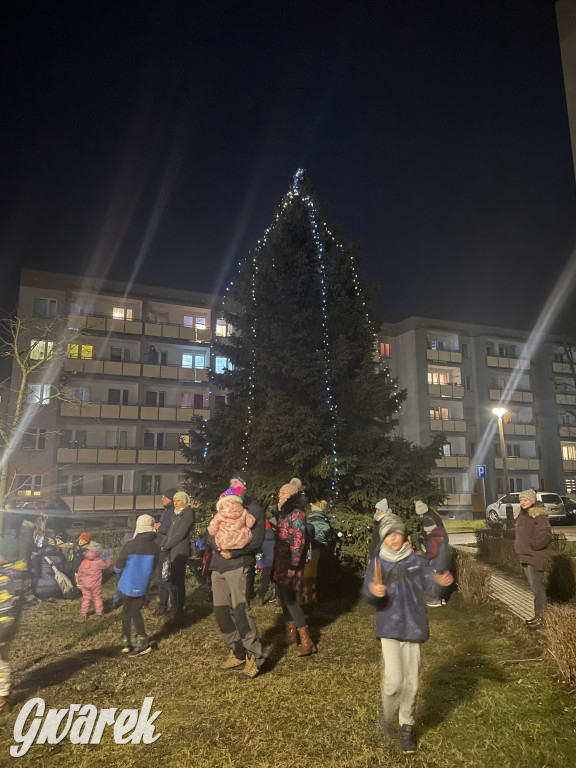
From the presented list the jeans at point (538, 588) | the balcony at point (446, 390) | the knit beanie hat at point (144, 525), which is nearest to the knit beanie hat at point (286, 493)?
the knit beanie hat at point (144, 525)

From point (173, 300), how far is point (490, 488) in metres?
28.2

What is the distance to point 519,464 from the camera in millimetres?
44281

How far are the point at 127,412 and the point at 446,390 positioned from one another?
84.0ft

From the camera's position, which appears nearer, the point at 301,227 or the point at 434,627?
the point at 434,627

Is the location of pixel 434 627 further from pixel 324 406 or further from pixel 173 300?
pixel 173 300

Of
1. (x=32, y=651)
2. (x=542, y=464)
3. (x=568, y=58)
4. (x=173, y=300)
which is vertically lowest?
(x=32, y=651)

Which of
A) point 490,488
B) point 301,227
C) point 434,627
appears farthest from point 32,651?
point 490,488

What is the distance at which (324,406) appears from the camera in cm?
1213

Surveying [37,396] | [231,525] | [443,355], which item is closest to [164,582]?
[231,525]

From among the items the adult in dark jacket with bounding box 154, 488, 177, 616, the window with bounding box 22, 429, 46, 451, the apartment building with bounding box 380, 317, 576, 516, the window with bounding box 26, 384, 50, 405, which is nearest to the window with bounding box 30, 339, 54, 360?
the window with bounding box 26, 384, 50, 405

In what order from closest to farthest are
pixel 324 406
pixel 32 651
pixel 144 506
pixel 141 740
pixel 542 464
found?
1. pixel 141 740
2. pixel 32 651
3. pixel 324 406
4. pixel 144 506
5. pixel 542 464

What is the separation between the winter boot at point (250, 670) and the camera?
6.12 m

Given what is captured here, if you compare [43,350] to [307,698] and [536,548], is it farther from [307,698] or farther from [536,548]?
[307,698]

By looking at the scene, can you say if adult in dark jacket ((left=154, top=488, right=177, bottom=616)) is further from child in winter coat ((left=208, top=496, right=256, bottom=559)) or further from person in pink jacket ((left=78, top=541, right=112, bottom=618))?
child in winter coat ((left=208, top=496, right=256, bottom=559))
